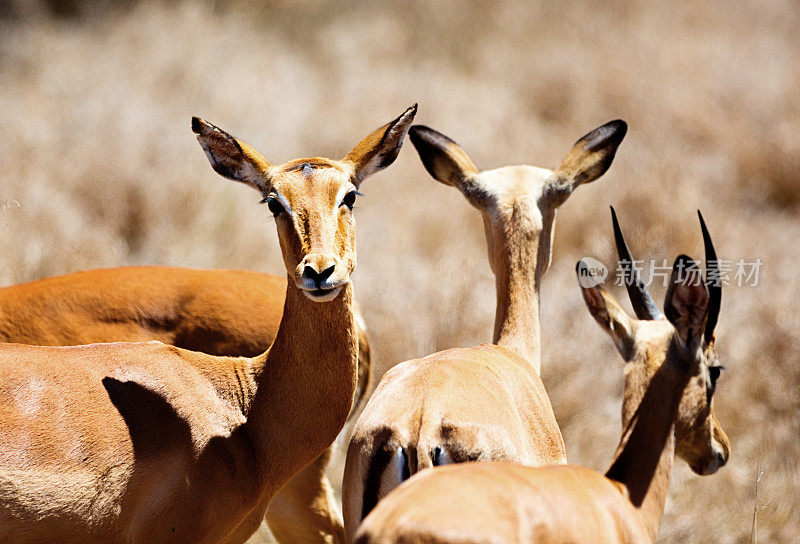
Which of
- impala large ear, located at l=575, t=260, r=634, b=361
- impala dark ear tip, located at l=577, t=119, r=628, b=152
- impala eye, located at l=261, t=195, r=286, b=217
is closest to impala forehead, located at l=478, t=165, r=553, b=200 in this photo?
impala dark ear tip, located at l=577, t=119, r=628, b=152

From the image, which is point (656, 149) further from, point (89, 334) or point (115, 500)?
point (115, 500)

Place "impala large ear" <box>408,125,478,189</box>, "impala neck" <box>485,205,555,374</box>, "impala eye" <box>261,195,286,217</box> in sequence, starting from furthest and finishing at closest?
"impala large ear" <box>408,125,478,189</box>, "impala neck" <box>485,205,555,374</box>, "impala eye" <box>261,195,286,217</box>

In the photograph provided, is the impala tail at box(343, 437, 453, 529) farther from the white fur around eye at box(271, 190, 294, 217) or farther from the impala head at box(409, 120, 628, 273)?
the impala head at box(409, 120, 628, 273)

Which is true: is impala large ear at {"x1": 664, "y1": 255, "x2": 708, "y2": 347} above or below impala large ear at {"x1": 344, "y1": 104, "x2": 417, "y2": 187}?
below

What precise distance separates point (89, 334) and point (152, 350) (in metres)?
1.19

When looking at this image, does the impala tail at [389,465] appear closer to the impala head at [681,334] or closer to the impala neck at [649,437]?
the impala neck at [649,437]

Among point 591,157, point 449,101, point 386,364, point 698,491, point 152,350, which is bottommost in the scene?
point 698,491

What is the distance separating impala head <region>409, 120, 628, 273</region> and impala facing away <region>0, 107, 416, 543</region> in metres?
0.93

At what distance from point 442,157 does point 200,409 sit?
2.30 meters

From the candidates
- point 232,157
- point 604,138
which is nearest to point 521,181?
point 604,138

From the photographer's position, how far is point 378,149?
14.7 ft

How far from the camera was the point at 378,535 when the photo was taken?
2719mm

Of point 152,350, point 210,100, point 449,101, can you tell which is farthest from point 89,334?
point 449,101

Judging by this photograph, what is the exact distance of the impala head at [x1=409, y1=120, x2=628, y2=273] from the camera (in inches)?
206
